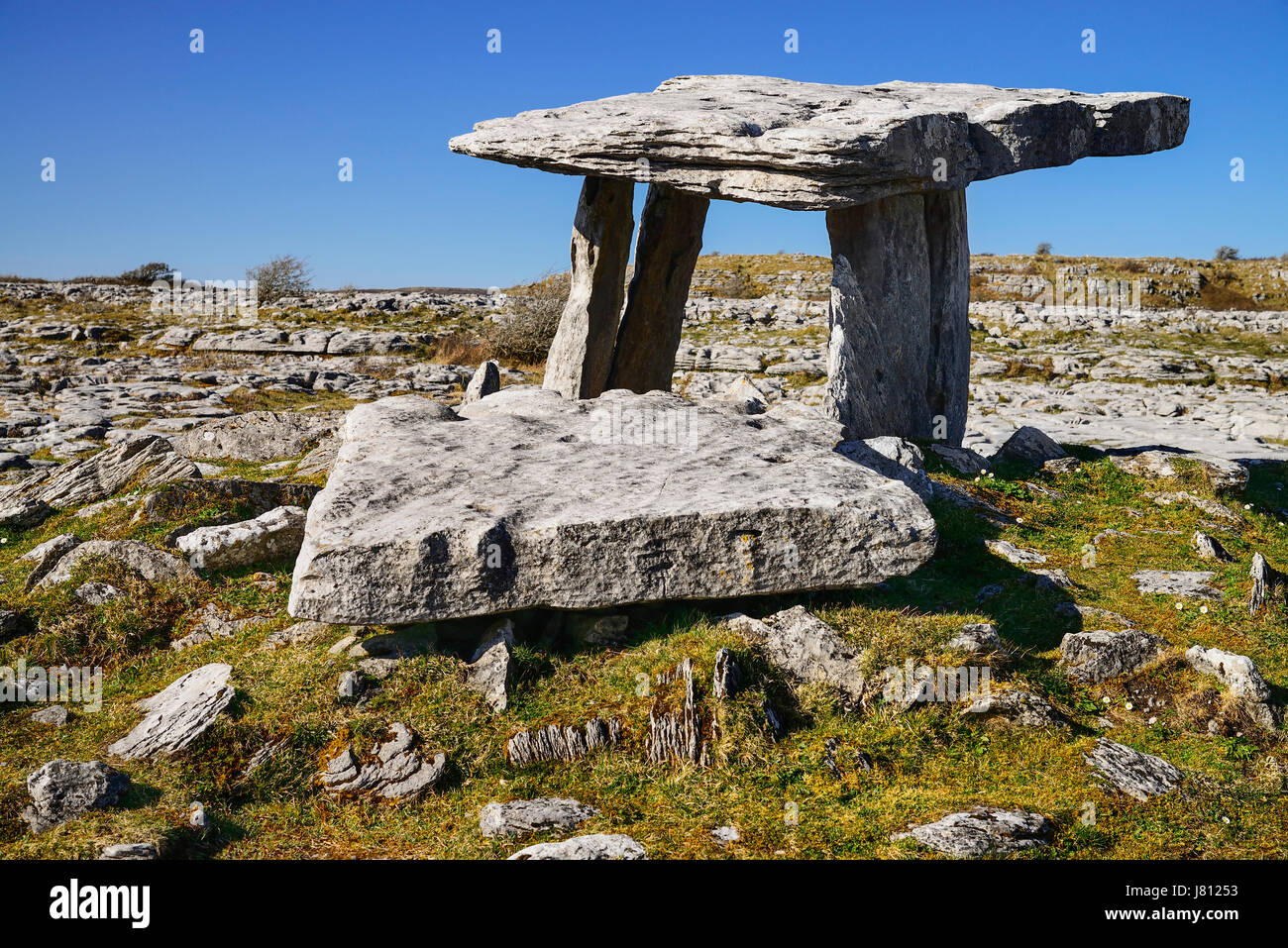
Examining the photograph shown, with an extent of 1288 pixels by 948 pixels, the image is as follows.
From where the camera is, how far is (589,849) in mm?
5707

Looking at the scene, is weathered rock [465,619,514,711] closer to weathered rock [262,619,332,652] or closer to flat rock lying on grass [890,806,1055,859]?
weathered rock [262,619,332,652]

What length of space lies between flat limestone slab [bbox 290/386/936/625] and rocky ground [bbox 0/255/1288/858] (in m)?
0.48

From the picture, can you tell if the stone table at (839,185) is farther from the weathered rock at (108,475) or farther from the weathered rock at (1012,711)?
the weathered rock at (1012,711)

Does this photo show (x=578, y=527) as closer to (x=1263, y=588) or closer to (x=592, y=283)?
(x=1263, y=588)

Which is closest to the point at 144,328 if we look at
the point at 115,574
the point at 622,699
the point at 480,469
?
the point at 115,574

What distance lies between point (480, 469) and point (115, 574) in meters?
3.86

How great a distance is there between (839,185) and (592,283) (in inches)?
182

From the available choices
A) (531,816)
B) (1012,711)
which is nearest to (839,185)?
(1012,711)

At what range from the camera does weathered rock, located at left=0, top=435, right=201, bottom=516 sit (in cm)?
1189

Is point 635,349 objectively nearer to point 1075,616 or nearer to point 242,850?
point 1075,616

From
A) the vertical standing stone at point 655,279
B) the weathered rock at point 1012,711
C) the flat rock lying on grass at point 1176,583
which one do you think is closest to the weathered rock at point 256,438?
the vertical standing stone at point 655,279

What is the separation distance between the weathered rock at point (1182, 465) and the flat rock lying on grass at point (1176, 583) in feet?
11.6

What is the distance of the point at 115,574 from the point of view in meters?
9.41

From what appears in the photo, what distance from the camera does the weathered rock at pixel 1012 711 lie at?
7.23 metres
